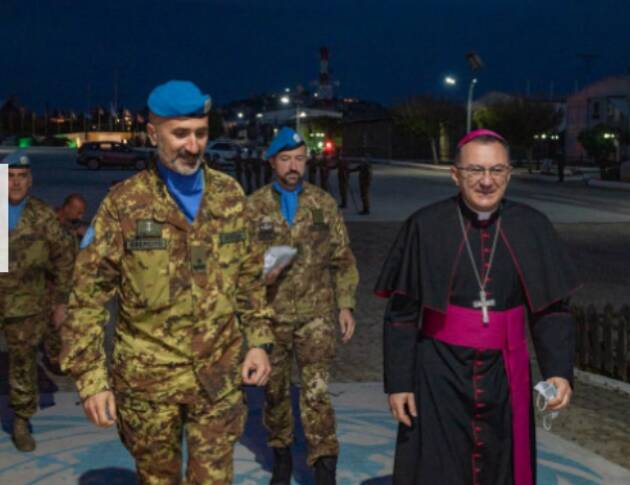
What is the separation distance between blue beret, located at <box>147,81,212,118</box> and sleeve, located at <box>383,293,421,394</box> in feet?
3.79

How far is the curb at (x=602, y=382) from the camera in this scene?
25.7 ft

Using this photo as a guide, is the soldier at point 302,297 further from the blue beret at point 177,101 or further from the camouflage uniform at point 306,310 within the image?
the blue beret at point 177,101

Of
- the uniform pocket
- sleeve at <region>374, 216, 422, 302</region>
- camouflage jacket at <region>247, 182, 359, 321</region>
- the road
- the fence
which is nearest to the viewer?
the uniform pocket

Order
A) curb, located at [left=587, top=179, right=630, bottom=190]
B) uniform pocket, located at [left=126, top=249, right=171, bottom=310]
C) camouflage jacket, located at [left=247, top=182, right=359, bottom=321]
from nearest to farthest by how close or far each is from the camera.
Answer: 1. uniform pocket, located at [left=126, top=249, right=171, bottom=310]
2. camouflage jacket, located at [left=247, top=182, right=359, bottom=321]
3. curb, located at [left=587, top=179, right=630, bottom=190]

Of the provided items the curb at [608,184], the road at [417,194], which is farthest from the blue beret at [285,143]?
the curb at [608,184]

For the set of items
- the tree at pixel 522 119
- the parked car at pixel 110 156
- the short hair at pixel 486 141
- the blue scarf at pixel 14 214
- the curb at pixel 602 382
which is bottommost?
the curb at pixel 602 382

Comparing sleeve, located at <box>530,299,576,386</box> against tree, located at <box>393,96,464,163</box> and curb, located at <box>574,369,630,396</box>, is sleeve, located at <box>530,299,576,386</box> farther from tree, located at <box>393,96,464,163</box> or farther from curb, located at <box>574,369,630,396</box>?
tree, located at <box>393,96,464,163</box>

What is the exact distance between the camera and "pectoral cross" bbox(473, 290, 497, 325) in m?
3.82

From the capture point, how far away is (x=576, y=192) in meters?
37.4

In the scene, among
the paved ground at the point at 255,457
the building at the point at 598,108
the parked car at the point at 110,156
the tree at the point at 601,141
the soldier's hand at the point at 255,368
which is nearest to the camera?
the soldier's hand at the point at 255,368

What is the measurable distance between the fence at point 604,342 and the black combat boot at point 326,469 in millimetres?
3876

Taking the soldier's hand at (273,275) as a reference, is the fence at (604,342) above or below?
below

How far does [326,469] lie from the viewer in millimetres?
5148

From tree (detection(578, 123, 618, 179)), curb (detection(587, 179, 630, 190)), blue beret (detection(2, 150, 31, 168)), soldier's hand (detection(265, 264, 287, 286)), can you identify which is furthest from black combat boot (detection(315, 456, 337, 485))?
tree (detection(578, 123, 618, 179))
